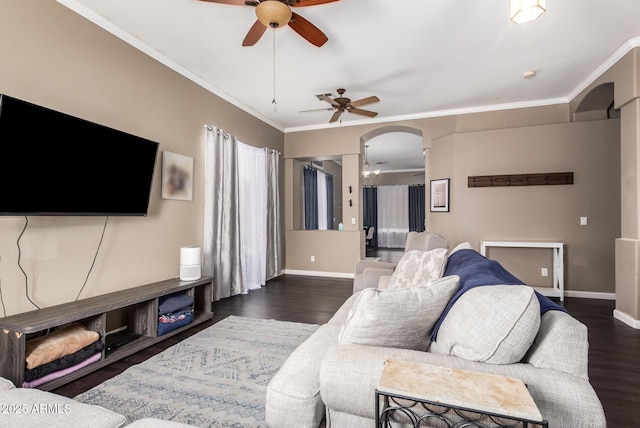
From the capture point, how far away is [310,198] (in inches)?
296

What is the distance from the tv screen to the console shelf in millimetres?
711

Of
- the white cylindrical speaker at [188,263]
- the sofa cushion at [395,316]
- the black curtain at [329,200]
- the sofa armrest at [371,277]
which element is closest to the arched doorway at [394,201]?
the black curtain at [329,200]

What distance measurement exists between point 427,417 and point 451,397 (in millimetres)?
157

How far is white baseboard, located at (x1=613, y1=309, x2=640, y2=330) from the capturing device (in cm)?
320

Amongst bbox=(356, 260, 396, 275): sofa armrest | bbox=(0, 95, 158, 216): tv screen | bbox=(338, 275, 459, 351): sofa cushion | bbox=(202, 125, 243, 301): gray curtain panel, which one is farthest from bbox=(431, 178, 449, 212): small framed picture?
bbox=(0, 95, 158, 216): tv screen

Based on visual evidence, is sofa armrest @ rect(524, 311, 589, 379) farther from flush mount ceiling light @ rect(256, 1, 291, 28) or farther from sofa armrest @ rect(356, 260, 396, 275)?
flush mount ceiling light @ rect(256, 1, 291, 28)

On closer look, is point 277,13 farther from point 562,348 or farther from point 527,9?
point 562,348

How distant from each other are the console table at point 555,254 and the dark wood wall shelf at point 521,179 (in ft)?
2.86

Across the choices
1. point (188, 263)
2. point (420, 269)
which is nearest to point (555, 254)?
point (420, 269)

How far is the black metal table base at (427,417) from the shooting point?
3.00ft

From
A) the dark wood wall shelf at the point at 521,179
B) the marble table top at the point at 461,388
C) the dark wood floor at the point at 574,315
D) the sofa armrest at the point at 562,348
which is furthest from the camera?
the dark wood wall shelf at the point at 521,179

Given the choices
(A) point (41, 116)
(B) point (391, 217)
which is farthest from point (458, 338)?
(B) point (391, 217)

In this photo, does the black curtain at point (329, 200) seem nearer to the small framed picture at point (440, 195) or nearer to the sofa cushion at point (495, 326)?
the small framed picture at point (440, 195)

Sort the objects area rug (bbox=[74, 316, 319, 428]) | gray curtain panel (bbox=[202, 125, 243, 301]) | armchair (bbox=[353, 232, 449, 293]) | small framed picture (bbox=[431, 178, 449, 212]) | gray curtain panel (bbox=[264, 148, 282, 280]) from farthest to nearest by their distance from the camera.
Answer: gray curtain panel (bbox=[264, 148, 282, 280])
small framed picture (bbox=[431, 178, 449, 212])
gray curtain panel (bbox=[202, 125, 243, 301])
armchair (bbox=[353, 232, 449, 293])
area rug (bbox=[74, 316, 319, 428])
